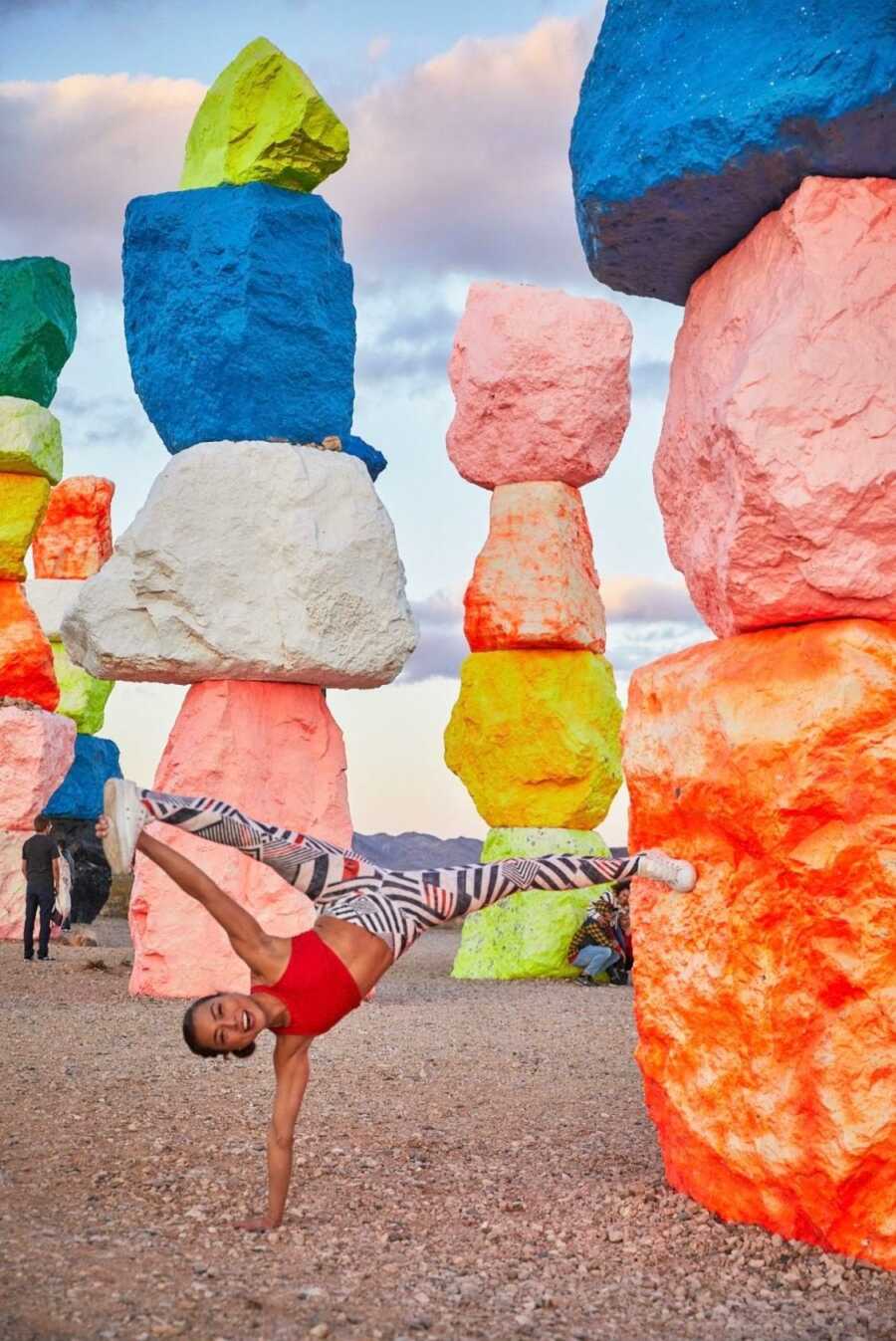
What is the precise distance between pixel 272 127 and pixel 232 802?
4.73 m

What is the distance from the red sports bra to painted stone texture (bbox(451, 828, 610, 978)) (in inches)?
296

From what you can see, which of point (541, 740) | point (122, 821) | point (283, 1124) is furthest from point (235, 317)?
point (283, 1124)

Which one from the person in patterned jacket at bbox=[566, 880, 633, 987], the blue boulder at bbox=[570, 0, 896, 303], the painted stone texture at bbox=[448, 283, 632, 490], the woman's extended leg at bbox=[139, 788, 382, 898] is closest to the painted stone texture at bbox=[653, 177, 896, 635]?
the blue boulder at bbox=[570, 0, 896, 303]

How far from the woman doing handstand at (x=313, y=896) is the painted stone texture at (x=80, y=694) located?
13.7m

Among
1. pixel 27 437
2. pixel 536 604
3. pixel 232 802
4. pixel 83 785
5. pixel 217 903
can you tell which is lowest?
pixel 217 903

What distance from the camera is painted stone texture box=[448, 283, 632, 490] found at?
12.2 meters

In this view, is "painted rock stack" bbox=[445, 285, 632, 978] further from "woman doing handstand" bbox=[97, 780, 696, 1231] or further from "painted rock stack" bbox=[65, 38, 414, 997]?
"woman doing handstand" bbox=[97, 780, 696, 1231]

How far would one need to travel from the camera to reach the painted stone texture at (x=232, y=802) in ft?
32.0

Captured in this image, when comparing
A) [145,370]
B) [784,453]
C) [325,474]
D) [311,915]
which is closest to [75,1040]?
[311,915]

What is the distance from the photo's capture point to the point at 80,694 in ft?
59.6

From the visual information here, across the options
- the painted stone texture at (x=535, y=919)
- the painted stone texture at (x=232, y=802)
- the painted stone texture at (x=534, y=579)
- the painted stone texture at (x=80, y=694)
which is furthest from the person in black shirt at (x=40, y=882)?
the painted stone texture at (x=80, y=694)

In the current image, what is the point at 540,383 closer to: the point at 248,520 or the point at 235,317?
the point at 235,317

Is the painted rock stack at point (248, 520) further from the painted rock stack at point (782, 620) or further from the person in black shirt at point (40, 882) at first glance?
the painted rock stack at point (782, 620)

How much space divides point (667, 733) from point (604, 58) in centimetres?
225
